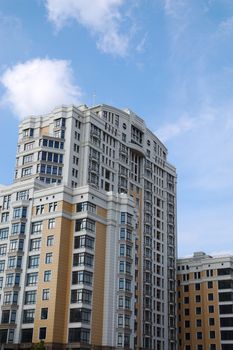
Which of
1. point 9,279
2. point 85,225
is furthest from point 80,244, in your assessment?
point 9,279

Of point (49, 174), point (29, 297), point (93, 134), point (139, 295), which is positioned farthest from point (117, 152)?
point (29, 297)

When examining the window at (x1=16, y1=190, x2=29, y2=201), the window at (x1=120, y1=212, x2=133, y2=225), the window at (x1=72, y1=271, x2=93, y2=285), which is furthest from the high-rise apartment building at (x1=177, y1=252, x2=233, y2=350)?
the window at (x1=16, y1=190, x2=29, y2=201)

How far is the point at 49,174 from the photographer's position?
101312mm

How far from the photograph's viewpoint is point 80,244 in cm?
8538

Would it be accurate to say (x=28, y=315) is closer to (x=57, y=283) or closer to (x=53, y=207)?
(x=57, y=283)

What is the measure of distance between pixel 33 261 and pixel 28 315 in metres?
8.55

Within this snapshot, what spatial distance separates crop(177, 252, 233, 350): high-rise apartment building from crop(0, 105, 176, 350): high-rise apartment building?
515 centimetres

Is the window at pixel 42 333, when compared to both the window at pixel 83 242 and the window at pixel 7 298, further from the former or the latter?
the window at pixel 83 242

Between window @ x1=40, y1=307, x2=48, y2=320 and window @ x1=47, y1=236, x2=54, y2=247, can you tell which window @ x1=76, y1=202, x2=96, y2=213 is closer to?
window @ x1=47, y1=236, x2=54, y2=247

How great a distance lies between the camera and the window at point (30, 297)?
273ft

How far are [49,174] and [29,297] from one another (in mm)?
26155

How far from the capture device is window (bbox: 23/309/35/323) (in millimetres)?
81938

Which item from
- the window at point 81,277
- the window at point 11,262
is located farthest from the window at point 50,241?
the window at point 11,262

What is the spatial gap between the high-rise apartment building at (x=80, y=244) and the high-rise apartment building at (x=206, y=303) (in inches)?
203
